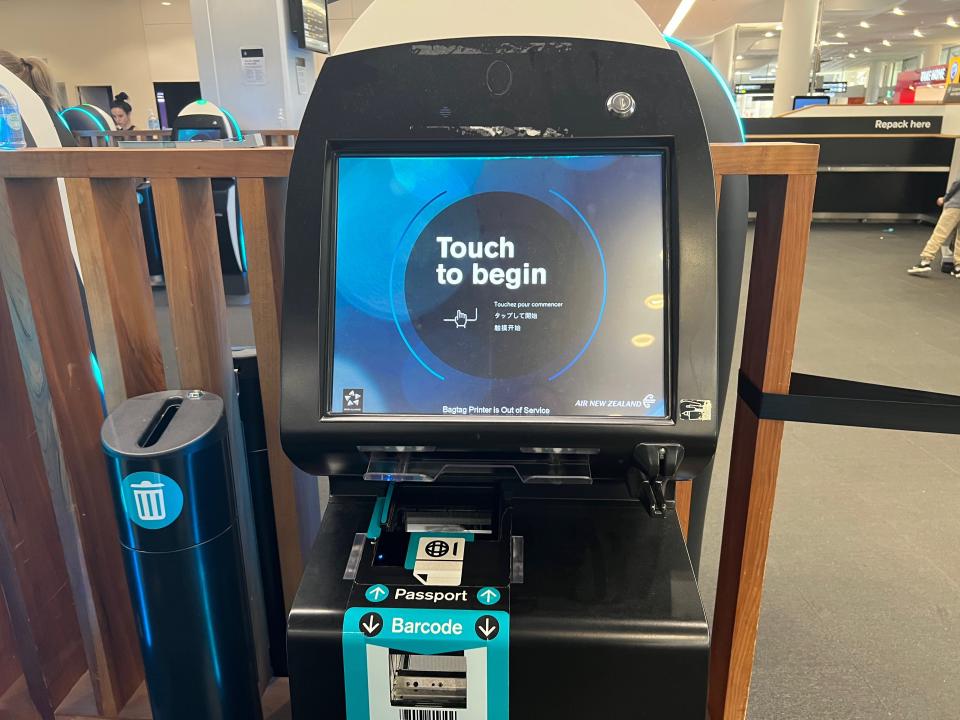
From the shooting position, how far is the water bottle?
1476 mm

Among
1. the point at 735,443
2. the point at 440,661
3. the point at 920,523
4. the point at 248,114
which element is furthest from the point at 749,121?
the point at 440,661

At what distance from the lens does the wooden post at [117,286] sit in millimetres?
1227

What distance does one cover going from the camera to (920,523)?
8.16 ft

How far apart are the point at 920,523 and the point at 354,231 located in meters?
2.41

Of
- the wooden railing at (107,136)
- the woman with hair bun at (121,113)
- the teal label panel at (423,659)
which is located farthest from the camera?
the woman with hair bun at (121,113)

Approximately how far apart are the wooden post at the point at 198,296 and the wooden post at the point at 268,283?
0.22 ft

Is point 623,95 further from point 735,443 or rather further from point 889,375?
point 889,375

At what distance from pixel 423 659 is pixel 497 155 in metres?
0.58

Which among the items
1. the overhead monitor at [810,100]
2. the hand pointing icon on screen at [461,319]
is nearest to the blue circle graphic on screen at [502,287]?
the hand pointing icon on screen at [461,319]

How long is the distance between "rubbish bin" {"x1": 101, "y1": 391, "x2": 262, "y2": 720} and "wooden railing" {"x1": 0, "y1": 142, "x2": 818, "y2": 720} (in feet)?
0.53

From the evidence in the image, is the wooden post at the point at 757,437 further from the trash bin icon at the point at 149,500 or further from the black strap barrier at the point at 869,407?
the trash bin icon at the point at 149,500

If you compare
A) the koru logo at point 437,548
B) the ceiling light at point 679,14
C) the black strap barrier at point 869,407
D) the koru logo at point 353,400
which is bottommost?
the koru logo at point 437,548

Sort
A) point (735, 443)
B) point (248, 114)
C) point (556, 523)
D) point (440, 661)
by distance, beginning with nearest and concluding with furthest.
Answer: point (440, 661), point (556, 523), point (735, 443), point (248, 114)

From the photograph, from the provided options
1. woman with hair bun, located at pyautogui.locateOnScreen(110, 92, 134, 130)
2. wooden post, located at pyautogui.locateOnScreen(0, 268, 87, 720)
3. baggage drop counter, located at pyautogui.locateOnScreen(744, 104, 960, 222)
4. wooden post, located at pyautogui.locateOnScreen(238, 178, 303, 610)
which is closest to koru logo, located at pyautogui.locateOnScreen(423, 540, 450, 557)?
wooden post, located at pyautogui.locateOnScreen(238, 178, 303, 610)
